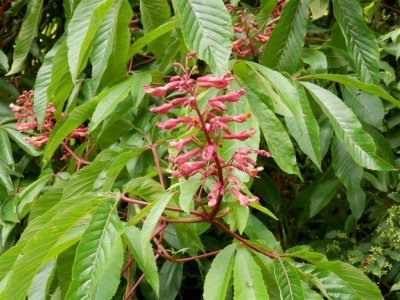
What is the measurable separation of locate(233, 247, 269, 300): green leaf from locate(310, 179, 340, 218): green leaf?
0.87 meters

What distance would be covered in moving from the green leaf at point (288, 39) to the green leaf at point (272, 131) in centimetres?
22

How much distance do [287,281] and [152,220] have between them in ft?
0.88

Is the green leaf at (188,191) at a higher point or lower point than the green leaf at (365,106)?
higher

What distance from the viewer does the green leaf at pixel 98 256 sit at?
3.11 ft

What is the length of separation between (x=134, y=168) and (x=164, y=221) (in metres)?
0.37

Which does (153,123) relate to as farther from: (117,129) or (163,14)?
(163,14)

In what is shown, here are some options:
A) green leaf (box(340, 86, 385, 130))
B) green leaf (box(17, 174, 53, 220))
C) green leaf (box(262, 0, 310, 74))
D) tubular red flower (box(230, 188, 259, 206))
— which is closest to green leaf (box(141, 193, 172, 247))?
tubular red flower (box(230, 188, 259, 206))

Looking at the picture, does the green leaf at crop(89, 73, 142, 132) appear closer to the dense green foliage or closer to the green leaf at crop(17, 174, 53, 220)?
the dense green foliage

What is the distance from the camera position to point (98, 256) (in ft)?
3.19

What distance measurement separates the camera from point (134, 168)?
1509 millimetres

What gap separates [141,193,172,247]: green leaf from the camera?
98 centimetres

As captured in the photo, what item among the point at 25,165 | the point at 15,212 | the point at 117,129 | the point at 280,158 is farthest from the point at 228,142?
the point at 25,165

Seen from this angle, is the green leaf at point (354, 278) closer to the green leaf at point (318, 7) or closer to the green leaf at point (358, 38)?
the green leaf at point (358, 38)

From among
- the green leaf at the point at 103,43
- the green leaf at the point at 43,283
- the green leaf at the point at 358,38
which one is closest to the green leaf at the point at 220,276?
the green leaf at the point at 43,283
